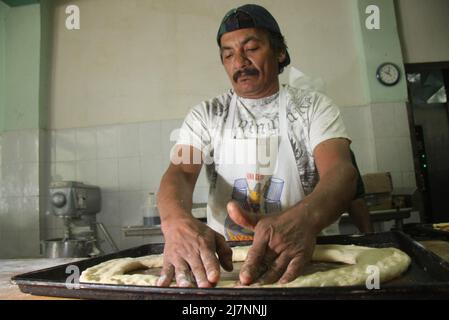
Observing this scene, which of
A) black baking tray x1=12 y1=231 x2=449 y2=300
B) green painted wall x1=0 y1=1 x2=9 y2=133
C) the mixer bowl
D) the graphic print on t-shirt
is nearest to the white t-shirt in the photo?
the graphic print on t-shirt

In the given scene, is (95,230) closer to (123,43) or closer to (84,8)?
(123,43)

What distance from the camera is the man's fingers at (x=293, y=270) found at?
70 centimetres

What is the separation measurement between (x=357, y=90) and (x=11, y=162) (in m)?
2.94

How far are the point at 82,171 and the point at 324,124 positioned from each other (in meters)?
2.39

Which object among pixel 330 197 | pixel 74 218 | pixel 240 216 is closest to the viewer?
pixel 240 216

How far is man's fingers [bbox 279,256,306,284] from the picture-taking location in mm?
698

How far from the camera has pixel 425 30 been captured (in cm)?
285

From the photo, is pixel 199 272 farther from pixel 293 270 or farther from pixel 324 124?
pixel 324 124

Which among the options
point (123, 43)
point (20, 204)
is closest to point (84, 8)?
point (123, 43)

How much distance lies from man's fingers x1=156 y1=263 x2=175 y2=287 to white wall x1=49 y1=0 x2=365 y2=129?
2.30 metres

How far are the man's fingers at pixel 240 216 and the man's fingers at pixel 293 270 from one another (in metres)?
0.11

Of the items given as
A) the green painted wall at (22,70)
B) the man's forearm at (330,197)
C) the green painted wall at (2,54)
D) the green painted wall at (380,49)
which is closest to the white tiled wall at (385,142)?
the green painted wall at (380,49)

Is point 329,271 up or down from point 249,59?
down

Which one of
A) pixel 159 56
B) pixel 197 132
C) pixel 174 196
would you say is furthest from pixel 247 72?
pixel 159 56
